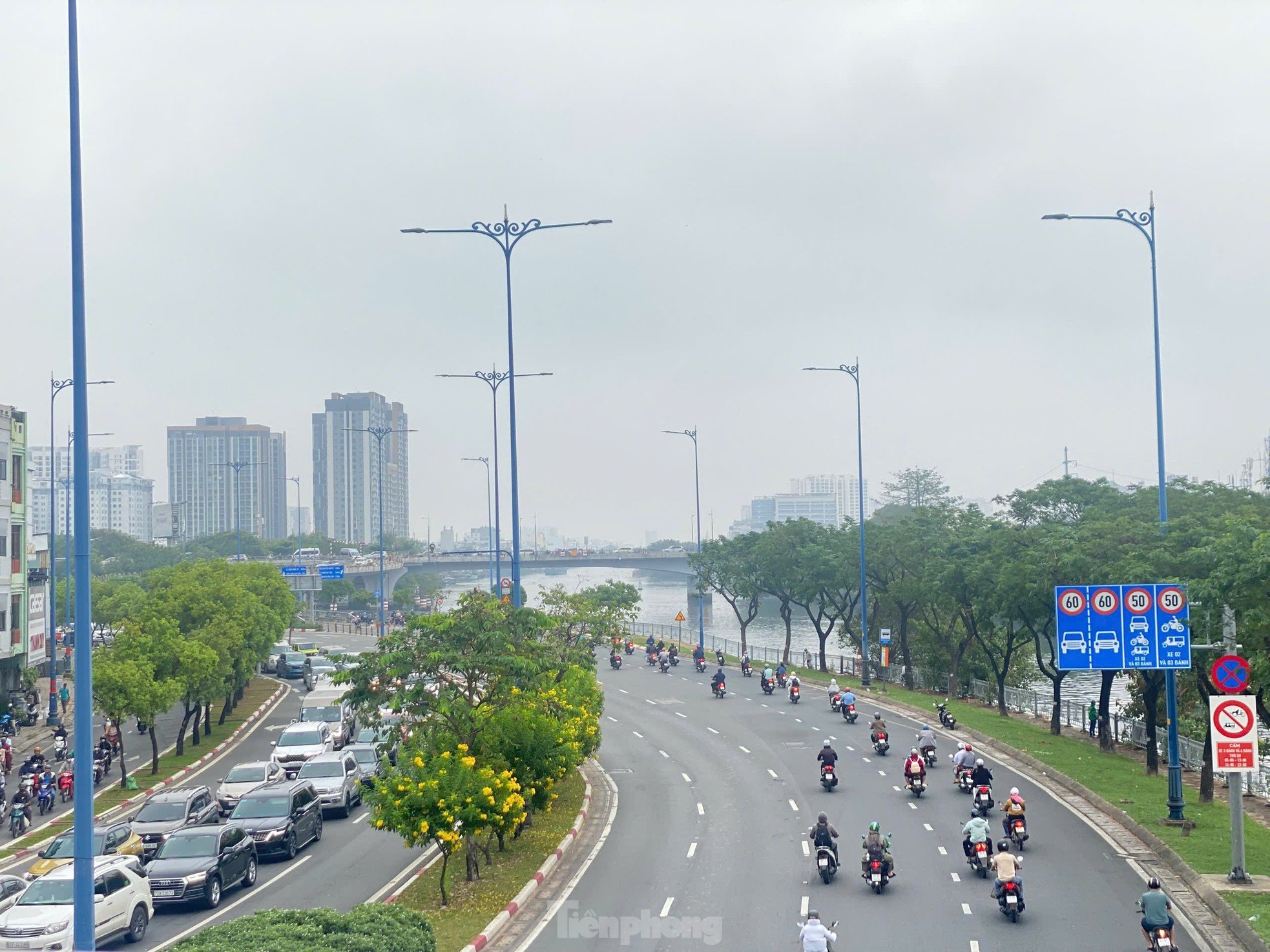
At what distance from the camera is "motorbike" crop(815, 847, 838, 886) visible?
74.0 feet

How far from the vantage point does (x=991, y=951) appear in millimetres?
18078

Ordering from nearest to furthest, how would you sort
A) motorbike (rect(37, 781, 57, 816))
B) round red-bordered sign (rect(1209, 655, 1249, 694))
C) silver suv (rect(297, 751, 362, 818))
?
round red-bordered sign (rect(1209, 655, 1249, 694)) → silver suv (rect(297, 751, 362, 818)) → motorbike (rect(37, 781, 57, 816))

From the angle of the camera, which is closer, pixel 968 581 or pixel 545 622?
pixel 545 622

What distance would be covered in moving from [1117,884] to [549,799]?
12.2m

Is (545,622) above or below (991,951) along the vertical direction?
above

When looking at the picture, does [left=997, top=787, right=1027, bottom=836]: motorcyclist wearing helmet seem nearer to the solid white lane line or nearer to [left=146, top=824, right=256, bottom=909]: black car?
the solid white lane line

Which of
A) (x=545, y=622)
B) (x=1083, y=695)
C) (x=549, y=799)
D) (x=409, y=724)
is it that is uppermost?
(x=545, y=622)

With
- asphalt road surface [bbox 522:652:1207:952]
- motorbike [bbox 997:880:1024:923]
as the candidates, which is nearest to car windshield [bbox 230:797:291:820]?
asphalt road surface [bbox 522:652:1207:952]

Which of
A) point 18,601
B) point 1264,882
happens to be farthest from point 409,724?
point 18,601

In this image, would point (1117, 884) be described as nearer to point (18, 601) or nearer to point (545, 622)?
point (545, 622)

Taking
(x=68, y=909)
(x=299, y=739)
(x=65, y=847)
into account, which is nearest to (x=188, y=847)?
(x=65, y=847)

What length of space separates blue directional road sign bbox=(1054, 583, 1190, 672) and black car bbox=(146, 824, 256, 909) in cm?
1763

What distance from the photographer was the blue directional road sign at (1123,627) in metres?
25.8

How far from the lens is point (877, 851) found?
21.8 metres
